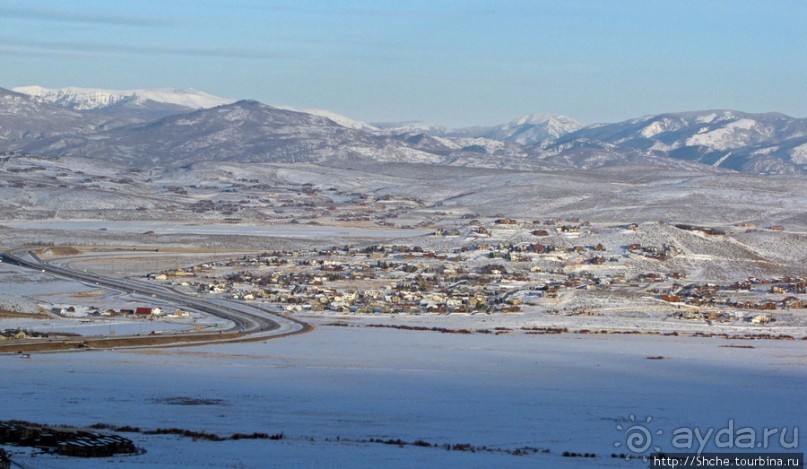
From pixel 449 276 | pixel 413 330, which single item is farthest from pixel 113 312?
pixel 449 276

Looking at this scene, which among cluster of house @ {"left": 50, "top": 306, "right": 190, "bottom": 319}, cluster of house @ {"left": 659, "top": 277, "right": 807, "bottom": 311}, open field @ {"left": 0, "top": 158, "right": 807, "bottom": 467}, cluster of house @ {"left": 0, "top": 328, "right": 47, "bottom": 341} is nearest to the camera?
open field @ {"left": 0, "top": 158, "right": 807, "bottom": 467}

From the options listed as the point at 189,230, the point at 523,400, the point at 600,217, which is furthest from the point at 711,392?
the point at 600,217

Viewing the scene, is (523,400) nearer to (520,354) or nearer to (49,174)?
(520,354)

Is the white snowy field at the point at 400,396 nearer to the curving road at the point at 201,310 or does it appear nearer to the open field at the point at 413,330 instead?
the open field at the point at 413,330

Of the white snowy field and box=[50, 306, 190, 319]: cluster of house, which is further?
box=[50, 306, 190, 319]: cluster of house

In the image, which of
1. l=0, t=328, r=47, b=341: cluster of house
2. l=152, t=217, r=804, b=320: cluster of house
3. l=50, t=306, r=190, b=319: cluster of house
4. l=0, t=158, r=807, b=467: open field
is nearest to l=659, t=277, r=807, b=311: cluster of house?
l=152, t=217, r=804, b=320: cluster of house

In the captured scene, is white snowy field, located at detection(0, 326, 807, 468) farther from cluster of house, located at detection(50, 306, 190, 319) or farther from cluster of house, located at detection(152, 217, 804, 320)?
cluster of house, located at detection(152, 217, 804, 320)

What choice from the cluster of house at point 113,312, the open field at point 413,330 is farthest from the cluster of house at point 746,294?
the cluster of house at point 113,312
